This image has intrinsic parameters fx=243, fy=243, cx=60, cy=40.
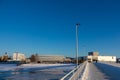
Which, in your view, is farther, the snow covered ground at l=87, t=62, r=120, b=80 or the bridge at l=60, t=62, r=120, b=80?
the snow covered ground at l=87, t=62, r=120, b=80

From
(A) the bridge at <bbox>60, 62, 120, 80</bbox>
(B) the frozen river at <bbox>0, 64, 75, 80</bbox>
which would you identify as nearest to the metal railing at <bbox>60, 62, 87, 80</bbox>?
(A) the bridge at <bbox>60, 62, 120, 80</bbox>

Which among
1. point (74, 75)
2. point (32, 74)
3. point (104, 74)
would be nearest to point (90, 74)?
point (104, 74)

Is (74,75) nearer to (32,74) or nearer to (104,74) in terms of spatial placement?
(104,74)

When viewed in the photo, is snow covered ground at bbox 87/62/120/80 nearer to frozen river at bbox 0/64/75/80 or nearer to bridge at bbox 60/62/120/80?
bridge at bbox 60/62/120/80

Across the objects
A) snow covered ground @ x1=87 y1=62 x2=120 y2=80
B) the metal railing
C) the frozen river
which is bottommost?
the frozen river

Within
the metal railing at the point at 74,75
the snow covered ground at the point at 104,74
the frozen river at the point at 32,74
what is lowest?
the frozen river at the point at 32,74

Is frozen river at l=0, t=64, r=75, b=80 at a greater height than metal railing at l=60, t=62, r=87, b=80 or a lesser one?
lesser

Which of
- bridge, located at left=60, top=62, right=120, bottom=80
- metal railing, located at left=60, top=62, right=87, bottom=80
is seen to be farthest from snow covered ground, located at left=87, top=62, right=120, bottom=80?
metal railing, located at left=60, top=62, right=87, bottom=80

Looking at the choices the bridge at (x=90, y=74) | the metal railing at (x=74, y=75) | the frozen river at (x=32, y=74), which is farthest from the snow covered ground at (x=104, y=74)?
the frozen river at (x=32, y=74)

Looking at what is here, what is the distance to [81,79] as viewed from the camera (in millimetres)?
20531

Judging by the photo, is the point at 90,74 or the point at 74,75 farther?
the point at 90,74

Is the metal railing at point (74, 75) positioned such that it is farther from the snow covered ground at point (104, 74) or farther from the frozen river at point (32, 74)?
the frozen river at point (32, 74)

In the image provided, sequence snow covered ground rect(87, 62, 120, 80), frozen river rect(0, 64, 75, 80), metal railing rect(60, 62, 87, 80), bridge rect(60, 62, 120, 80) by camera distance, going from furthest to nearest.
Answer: frozen river rect(0, 64, 75, 80), snow covered ground rect(87, 62, 120, 80), bridge rect(60, 62, 120, 80), metal railing rect(60, 62, 87, 80)

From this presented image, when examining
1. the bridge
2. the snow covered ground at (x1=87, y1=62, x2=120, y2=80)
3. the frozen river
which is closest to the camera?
the bridge
